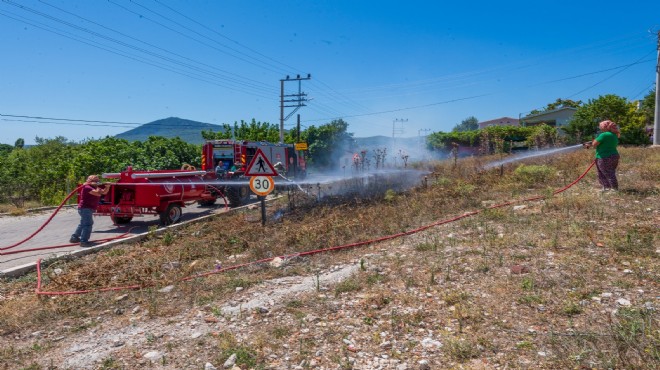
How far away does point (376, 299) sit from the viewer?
4.43 meters

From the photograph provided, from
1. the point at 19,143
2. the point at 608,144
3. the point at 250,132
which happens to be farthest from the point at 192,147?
the point at 19,143

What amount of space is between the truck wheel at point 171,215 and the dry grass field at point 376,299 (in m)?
2.25

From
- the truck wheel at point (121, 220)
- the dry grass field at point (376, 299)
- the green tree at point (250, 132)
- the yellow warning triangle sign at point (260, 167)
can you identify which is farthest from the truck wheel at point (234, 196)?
the green tree at point (250, 132)

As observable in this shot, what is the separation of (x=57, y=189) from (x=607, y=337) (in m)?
21.6

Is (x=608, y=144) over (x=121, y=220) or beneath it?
over

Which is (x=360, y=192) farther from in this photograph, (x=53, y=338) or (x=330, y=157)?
(x=330, y=157)

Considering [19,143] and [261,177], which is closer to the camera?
[261,177]

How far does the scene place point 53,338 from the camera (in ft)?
13.8

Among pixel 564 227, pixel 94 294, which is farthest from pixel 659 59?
pixel 94 294

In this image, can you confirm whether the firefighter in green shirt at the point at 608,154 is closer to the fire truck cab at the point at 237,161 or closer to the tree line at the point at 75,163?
the fire truck cab at the point at 237,161

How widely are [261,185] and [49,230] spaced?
608 cm

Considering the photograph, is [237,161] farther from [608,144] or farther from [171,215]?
[608,144]

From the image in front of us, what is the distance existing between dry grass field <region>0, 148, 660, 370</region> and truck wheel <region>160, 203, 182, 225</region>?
2248mm

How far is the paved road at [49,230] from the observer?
7.71 meters
